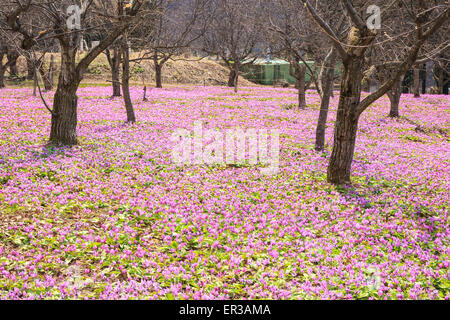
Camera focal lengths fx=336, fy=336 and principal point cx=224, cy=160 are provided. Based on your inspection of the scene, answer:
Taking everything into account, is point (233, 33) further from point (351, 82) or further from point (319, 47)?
point (351, 82)

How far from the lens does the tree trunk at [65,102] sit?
1211 centimetres

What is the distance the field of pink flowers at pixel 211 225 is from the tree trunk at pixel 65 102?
0.64 metres

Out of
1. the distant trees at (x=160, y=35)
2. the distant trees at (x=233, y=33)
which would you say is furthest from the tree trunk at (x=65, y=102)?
the distant trees at (x=233, y=33)

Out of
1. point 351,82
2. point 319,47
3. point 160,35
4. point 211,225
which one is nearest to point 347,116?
point 351,82

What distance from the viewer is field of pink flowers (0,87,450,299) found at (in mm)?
5566

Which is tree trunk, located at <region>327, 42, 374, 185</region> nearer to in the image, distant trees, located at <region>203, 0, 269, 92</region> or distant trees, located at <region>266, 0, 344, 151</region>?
distant trees, located at <region>266, 0, 344, 151</region>

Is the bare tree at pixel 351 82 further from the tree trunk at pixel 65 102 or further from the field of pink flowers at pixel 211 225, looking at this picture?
the tree trunk at pixel 65 102

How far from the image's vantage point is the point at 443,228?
7816mm

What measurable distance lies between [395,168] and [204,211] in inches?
305

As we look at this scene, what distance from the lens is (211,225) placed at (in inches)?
300

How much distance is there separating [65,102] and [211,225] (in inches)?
314

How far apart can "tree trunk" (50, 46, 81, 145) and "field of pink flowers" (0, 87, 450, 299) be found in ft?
2.10

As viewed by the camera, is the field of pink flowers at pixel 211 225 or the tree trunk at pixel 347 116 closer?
the field of pink flowers at pixel 211 225

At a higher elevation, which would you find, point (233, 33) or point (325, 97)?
point (233, 33)
